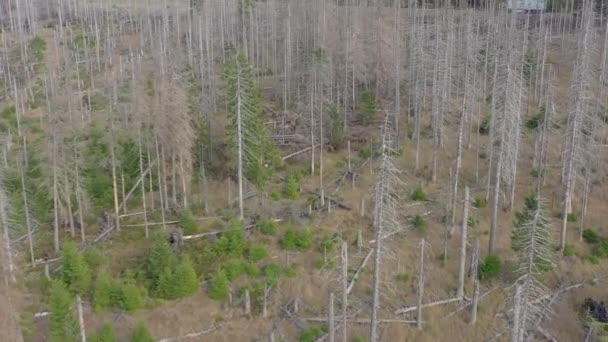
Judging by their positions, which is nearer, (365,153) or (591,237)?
(591,237)

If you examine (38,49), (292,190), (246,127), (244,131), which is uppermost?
(38,49)

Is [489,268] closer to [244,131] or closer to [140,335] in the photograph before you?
[244,131]

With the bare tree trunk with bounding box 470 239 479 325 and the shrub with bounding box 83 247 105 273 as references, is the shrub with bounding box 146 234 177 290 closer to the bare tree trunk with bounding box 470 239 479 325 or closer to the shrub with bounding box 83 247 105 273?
the shrub with bounding box 83 247 105 273

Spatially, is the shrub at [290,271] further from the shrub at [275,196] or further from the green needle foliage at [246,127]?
the shrub at [275,196]

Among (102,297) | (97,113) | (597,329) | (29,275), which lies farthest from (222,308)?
(97,113)

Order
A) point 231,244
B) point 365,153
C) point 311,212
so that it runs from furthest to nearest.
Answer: point 365,153
point 311,212
point 231,244

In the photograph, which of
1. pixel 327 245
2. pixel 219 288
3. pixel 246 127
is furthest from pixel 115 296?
pixel 246 127

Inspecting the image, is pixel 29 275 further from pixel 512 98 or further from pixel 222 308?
pixel 512 98
